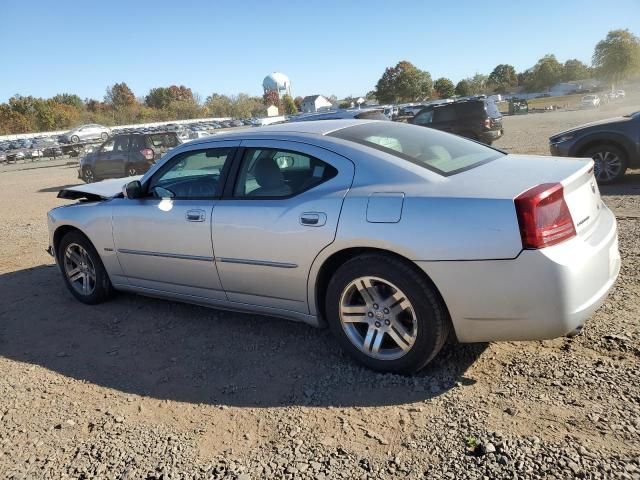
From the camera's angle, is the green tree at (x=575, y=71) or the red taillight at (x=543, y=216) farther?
the green tree at (x=575, y=71)

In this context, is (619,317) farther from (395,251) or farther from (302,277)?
(302,277)

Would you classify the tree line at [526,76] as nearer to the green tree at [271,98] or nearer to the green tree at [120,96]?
the green tree at [271,98]

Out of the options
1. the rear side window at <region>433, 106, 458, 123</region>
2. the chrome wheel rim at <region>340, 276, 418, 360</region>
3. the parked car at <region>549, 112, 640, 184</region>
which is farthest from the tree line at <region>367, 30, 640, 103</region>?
the chrome wheel rim at <region>340, 276, 418, 360</region>

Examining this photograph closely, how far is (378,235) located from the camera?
3086 millimetres

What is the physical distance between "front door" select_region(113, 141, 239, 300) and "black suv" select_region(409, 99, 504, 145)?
41.8ft

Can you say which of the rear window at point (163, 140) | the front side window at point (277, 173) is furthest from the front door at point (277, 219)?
the rear window at point (163, 140)

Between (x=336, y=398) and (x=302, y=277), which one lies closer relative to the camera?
(x=336, y=398)

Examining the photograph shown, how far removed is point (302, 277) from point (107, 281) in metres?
2.46

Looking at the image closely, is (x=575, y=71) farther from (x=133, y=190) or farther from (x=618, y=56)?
(x=133, y=190)

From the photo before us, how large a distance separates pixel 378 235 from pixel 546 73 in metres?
133

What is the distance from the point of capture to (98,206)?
16.1 feet

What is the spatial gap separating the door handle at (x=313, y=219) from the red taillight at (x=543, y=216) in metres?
1.16

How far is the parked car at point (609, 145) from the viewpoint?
833cm

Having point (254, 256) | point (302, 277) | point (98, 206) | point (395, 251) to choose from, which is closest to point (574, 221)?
point (395, 251)
